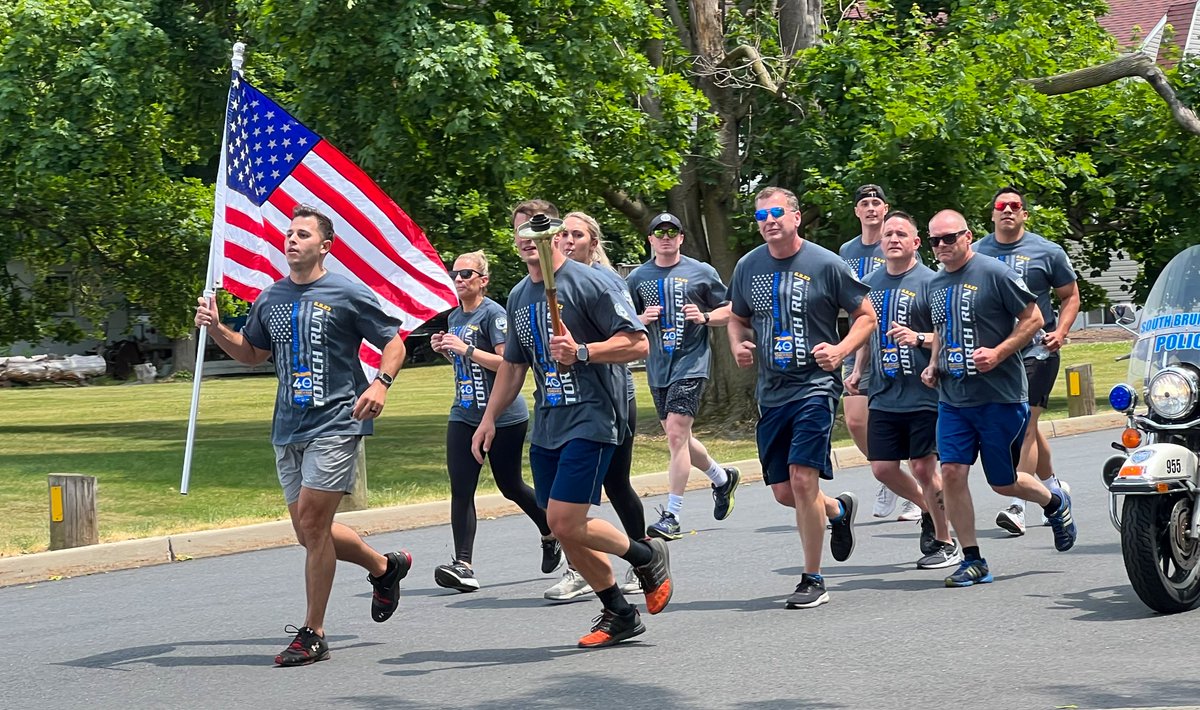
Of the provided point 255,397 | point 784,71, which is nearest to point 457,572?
point 784,71

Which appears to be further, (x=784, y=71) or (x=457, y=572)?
(x=784, y=71)

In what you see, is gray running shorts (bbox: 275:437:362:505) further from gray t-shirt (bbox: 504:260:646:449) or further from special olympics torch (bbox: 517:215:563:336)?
special olympics torch (bbox: 517:215:563:336)

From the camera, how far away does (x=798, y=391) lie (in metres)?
7.90

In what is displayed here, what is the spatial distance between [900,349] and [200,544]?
15.3 feet

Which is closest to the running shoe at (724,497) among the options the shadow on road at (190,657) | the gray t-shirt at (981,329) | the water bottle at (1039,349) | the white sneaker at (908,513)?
the white sneaker at (908,513)

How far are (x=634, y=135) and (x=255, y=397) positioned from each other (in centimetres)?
1663

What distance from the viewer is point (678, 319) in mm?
10617

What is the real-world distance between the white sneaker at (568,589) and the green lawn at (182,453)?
12.5 feet

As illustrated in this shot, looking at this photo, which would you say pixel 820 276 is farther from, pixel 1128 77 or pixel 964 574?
pixel 1128 77

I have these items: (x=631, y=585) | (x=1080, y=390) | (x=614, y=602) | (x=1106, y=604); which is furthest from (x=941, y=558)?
(x=1080, y=390)

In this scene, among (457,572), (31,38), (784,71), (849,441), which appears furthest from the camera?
(31,38)

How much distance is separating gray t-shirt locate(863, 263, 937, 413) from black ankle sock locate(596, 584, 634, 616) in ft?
8.21

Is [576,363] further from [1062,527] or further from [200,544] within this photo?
[200,544]

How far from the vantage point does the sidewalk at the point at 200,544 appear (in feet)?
33.4
